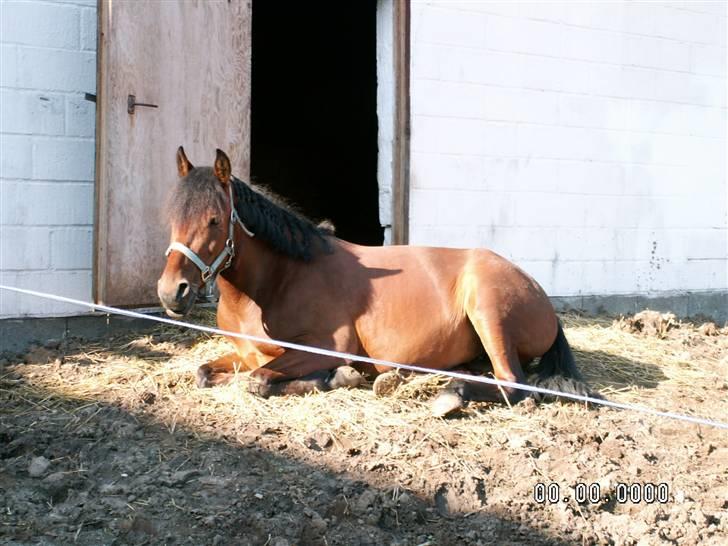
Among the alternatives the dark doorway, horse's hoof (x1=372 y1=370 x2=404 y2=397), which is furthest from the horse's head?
the dark doorway

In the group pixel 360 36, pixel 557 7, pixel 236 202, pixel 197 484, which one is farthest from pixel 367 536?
pixel 360 36

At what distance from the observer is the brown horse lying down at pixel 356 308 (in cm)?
451

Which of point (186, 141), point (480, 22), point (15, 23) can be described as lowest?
point (186, 141)

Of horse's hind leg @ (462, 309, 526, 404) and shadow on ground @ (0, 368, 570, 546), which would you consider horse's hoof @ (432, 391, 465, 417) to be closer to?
horse's hind leg @ (462, 309, 526, 404)

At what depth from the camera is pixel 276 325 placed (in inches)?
181

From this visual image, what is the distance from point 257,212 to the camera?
4562 millimetres

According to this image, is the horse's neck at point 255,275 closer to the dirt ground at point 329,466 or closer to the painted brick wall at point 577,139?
the dirt ground at point 329,466

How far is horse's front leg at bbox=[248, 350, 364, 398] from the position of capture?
14.4ft

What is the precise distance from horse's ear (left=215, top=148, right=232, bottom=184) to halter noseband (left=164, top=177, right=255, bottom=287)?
0.21ft

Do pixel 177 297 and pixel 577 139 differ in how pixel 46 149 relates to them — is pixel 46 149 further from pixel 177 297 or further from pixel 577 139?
pixel 577 139

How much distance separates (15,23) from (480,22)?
3.82 metres

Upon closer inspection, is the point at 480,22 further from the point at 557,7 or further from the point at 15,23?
the point at 15,23

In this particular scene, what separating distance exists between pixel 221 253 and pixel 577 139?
15.3 ft

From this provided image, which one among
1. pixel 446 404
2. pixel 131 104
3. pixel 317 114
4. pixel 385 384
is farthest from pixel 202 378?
pixel 317 114
